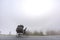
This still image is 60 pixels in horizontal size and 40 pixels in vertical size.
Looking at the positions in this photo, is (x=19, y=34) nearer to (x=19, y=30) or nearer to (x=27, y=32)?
(x=19, y=30)

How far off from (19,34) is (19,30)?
737 mm

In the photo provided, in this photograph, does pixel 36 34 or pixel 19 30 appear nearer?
pixel 19 30

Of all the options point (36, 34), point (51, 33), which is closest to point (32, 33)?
point (36, 34)

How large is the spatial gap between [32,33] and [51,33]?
3943 mm

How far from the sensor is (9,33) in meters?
27.7

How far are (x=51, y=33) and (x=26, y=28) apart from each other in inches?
211

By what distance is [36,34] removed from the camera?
2691 cm

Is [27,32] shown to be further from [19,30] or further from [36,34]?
[19,30]

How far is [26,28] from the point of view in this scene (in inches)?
1037

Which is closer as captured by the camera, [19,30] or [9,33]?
[19,30]

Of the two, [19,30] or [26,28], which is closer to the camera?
[19,30]

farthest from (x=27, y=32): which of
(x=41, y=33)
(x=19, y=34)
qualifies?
(x=19, y=34)

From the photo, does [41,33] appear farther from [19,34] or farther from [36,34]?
[19,34]

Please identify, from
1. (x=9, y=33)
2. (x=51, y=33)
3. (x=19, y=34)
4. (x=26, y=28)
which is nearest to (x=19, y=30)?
(x=19, y=34)
